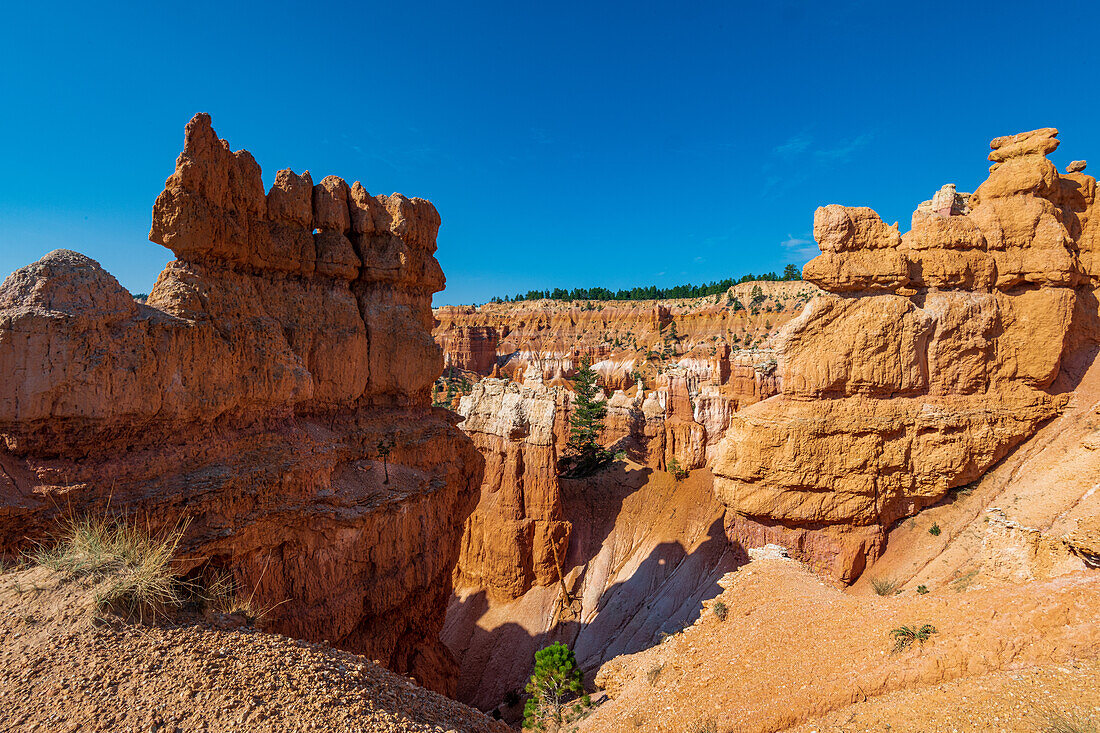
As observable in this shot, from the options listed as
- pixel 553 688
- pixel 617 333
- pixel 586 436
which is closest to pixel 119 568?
pixel 553 688

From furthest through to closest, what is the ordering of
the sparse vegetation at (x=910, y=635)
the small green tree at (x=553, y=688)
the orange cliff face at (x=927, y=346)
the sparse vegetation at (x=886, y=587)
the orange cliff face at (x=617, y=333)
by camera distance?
the orange cliff face at (x=617, y=333), the orange cliff face at (x=927, y=346), the small green tree at (x=553, y=688), the sparse vegetation at (x=886, y=587), the sparse vegetation at (x=910, y=635)

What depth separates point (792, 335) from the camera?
14.7 meters

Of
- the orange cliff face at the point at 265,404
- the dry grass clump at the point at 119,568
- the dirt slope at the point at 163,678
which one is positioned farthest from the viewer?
the orange cliff face at the point at 265,404

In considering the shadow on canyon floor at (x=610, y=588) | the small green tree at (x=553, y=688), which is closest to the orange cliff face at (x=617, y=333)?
the shadow on canyon floor at (x=610, y=588)

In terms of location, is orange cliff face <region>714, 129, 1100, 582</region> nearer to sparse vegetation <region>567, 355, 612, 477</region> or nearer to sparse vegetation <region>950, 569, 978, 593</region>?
sparse vegetation <region>950, 569, 978, 593</region>

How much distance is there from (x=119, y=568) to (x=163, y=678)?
6.71ft

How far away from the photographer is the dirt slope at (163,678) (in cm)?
494

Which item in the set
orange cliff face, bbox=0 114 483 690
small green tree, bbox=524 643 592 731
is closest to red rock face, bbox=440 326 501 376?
orange cliff face, bbox=0 114 483 690

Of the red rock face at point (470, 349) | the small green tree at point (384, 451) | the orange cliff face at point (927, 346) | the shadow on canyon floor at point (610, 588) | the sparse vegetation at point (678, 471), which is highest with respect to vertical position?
the red rock face at point (470, 349)

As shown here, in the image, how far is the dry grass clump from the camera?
6.18m

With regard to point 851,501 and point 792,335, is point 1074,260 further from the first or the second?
point 851,501

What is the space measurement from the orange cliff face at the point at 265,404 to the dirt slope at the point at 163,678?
2708 mm

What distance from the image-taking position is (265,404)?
Result: 11.6m

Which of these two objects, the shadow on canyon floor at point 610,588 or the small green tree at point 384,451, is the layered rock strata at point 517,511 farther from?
the small green tree at point 384,451
